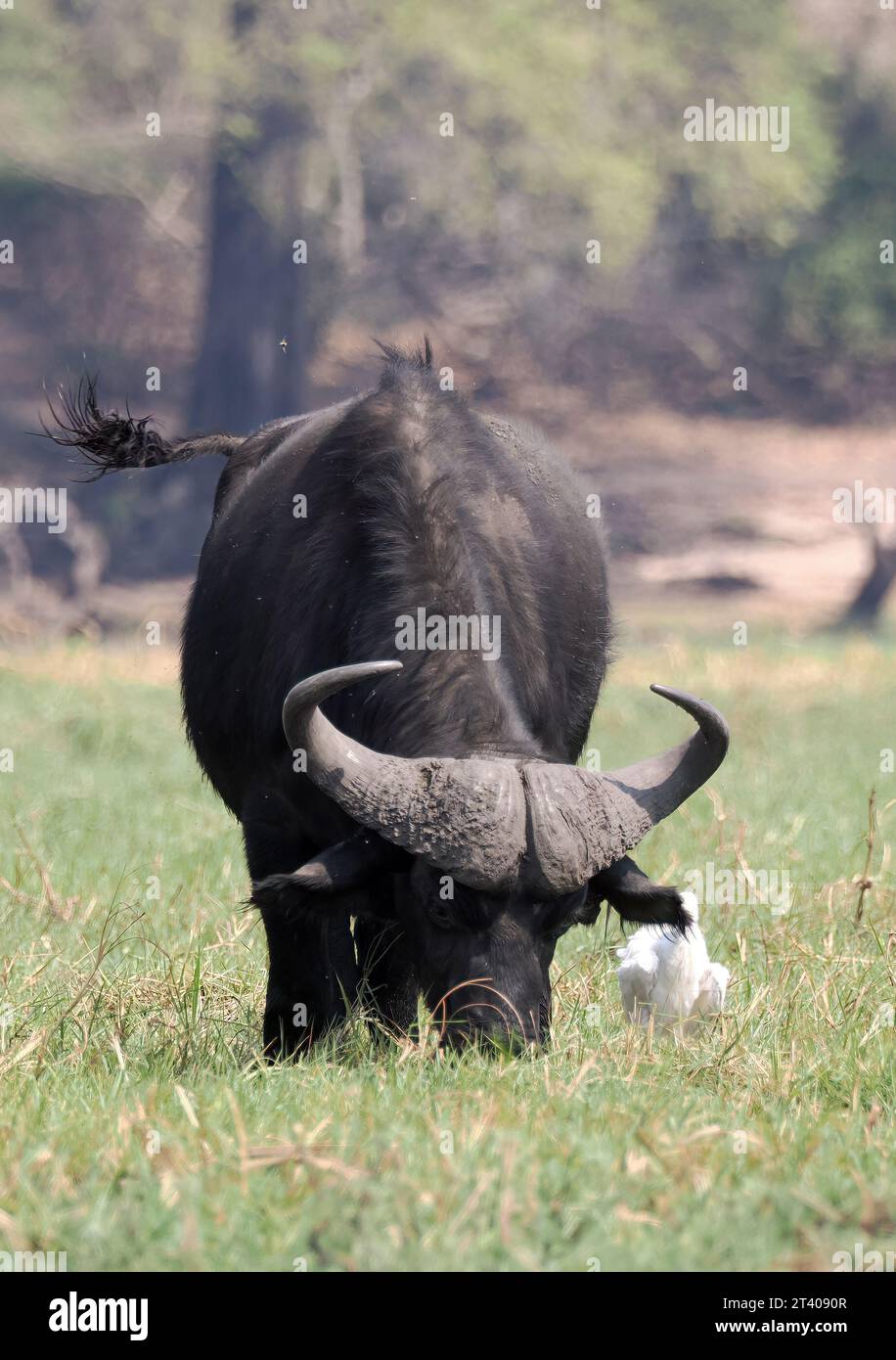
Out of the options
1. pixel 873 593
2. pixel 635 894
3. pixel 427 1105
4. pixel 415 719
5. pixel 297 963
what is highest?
pixel 873 593

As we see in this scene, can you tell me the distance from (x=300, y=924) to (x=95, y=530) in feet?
82.1

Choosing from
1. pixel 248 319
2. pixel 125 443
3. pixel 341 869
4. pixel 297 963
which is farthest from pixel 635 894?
pixel 248 319

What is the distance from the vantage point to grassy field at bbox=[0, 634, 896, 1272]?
3832 millimetres

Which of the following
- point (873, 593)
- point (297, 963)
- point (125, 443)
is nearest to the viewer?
point (297, 963)

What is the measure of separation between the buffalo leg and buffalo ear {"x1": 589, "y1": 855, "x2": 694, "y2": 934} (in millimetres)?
910

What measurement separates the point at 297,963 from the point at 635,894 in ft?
3.95

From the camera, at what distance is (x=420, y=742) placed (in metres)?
5.27

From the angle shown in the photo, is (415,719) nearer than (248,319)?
Yes

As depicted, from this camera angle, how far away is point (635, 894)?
5352 millimetres

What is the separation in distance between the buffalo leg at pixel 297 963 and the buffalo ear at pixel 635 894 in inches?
35.8

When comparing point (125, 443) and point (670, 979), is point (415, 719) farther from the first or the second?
point (125, 443)

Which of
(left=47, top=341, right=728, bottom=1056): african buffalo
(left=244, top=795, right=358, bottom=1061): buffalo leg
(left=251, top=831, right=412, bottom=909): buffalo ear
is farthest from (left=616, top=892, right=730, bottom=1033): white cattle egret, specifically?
(left=251, top=831, right=412, bottom=909): buffalo ear
